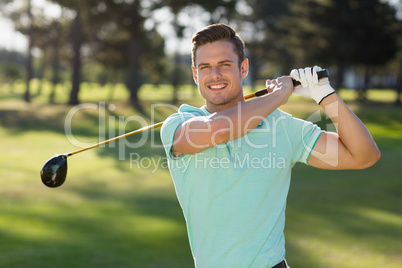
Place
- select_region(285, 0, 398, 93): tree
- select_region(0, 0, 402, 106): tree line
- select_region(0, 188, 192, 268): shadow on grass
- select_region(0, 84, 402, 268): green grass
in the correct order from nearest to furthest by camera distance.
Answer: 1. select_region(0, 188, 192, 268): shadow on grass
2. select_region(0, 84, 402, 268): green grass
3. select_region(0, 0, 402, 106): tree line
4. select_region(285, 0, 398, 93): tree

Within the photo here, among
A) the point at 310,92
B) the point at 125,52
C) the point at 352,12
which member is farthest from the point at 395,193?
the point at 125,52

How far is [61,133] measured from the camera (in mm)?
24625

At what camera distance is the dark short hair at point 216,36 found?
3010mm

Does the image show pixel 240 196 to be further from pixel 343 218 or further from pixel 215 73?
pixel 343 218

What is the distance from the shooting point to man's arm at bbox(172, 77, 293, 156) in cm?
275

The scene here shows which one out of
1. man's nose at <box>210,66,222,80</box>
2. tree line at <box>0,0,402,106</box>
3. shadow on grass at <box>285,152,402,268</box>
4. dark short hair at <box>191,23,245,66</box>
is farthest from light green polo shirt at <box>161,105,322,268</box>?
tree line at <box>0,0,402,106</box>

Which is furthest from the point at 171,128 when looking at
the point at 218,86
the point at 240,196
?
the point at 240,196

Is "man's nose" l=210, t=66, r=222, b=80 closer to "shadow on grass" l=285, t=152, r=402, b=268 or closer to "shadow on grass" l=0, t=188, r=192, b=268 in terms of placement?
"shadow on grass" l=0, t=188, r=192, b=268

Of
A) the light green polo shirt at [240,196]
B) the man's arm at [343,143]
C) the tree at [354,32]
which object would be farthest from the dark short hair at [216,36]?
the tree at [354,32]

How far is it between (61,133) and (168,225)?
56.7ft

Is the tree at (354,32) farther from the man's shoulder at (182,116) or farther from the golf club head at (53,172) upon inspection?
the man's shoulder at (182,116)

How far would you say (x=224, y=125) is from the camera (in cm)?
274

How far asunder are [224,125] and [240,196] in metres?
0.39

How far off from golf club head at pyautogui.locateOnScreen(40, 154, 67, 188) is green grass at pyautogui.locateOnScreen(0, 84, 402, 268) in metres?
2.87
